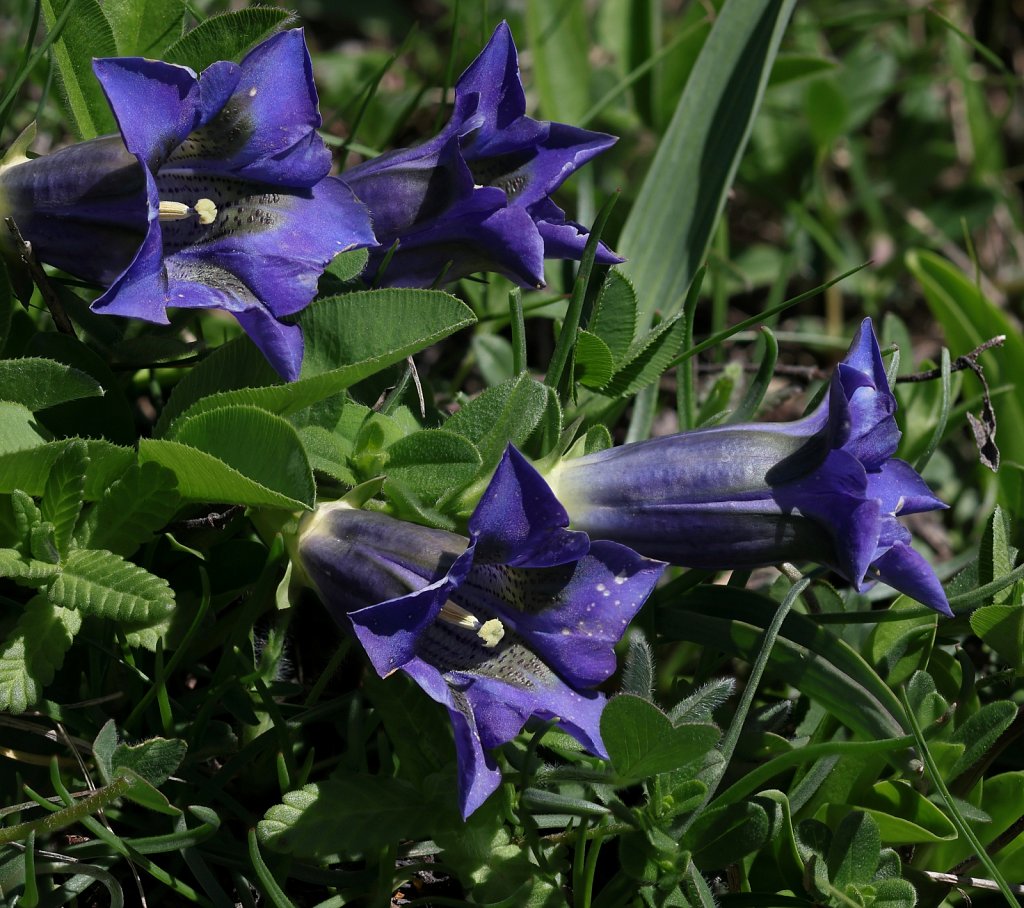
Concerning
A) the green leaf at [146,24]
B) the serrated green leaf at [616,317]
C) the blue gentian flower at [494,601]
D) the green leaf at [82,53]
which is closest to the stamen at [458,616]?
the blue gentian flower at [494,601]

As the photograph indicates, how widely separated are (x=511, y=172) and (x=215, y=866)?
3.46 feet

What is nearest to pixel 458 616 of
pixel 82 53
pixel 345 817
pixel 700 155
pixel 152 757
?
pixel 345 817

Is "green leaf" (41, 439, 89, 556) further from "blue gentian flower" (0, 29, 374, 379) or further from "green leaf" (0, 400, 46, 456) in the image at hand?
"blue gentian flower" (0, 29, 374, 379)

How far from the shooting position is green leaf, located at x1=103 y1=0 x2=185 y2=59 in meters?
1.79

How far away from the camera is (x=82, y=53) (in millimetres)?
1709

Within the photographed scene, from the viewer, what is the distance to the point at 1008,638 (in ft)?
5.80

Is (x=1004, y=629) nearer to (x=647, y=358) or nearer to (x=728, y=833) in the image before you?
(x=728, y=833)

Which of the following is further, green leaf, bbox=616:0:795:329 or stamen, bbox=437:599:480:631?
green leaf, bbox=616:0:795:329

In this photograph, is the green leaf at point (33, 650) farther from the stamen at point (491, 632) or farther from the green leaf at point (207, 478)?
the stamen at point (491, 632)

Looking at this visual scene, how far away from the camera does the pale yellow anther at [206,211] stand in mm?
1585

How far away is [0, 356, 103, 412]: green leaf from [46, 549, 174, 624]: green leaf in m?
0.21

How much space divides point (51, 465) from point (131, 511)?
0.11 m

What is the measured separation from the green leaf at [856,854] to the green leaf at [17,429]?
116 cm

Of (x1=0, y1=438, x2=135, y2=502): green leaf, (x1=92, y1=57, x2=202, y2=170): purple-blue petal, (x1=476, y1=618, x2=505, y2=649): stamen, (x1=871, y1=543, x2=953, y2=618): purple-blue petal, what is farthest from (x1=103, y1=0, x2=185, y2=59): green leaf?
(x1=871, y1=543, x2=953, y2=618): purple-blue petal
